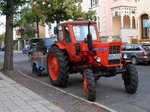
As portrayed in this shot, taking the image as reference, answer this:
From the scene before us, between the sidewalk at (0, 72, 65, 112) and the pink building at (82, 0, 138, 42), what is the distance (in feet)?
105

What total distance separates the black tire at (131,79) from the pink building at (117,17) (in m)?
31.6

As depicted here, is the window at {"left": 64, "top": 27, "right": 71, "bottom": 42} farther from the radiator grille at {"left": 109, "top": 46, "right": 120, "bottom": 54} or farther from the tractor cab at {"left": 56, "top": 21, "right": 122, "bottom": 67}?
the radiator grille at {"left": 109, "top": 46, "right": 120, "bottom": 54}

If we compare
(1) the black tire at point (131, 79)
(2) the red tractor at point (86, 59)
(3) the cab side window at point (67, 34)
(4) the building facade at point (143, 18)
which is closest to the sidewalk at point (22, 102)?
(2) the red tractor at point (86, 59)

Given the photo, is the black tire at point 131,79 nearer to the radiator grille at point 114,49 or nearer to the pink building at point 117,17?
the radiator grille at point 114,49

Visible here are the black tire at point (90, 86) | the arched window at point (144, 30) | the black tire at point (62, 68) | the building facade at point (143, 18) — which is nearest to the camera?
the black tire at point (90, 86)

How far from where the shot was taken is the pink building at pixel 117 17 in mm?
44594

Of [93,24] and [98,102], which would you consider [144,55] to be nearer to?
[93,24]

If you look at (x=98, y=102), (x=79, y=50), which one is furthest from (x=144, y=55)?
(x=98, y=102)

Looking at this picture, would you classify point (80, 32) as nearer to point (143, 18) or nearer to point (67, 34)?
point (67, 34)

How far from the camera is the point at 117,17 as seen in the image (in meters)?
46.7

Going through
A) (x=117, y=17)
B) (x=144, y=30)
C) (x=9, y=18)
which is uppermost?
(x=117, y=17)

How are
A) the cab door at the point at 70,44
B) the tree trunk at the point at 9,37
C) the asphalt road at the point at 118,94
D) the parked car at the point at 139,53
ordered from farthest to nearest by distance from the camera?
the parked car at the point at 139,53, the tree trunk at the point at 9,37, the cab door at the point at 70,44, the asphalt road at the point at 118,94

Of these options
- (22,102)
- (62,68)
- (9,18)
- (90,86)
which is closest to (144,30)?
(9,18)

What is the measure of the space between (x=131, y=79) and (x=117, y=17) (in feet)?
113
